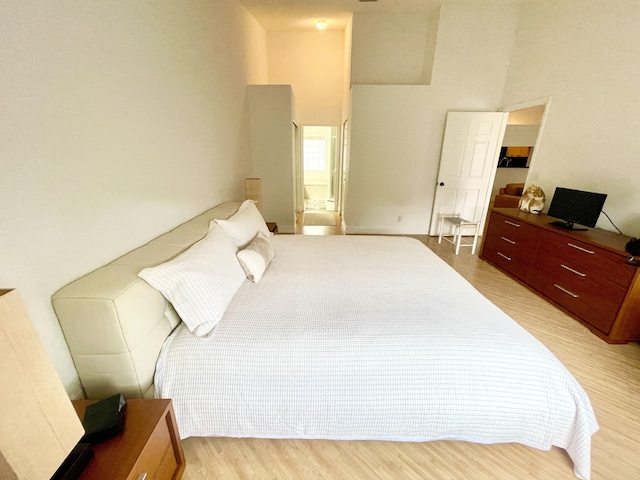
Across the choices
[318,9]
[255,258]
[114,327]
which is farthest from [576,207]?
[318,9]

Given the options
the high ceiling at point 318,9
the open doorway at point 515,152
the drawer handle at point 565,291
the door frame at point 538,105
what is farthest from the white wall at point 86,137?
the open doorway at point 515,152

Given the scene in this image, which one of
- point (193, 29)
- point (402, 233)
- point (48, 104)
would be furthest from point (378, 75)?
point (48, 104)

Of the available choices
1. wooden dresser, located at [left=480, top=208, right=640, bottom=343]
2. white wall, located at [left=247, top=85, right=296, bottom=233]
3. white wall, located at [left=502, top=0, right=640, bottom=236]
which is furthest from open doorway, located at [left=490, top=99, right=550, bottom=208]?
white wall, located at [left=247, top=85, right=296, bottom=233]

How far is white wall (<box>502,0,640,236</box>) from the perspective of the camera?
2.18 metres

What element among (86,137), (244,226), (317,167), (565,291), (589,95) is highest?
(589,95)

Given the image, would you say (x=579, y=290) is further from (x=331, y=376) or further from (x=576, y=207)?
(x=331, y=376)

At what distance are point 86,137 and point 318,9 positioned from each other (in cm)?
401

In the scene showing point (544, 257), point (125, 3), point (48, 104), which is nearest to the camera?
point (48, 104)

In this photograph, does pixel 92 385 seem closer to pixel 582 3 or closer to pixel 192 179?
pixel 192 179

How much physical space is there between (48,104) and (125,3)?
32.6 inches

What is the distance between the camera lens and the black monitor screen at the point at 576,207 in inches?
88.0

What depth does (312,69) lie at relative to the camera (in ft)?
16.0

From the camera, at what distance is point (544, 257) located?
2.47 meters

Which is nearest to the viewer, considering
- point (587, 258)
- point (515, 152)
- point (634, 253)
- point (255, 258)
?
point (255, 258)
